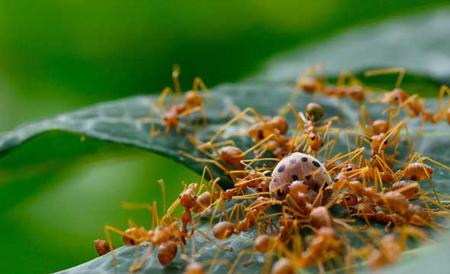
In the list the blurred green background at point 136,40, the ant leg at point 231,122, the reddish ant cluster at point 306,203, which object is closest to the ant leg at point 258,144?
the reddish ant cluster at point 306,203

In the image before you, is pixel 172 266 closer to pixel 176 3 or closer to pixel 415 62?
pixel 415 62

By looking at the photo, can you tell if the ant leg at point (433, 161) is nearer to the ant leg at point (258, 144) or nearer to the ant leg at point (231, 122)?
the ant leg at point (258, 144)

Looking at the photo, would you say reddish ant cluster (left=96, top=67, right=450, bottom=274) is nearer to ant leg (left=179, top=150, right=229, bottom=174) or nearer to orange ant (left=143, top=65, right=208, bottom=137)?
ant leg (left=179, top=150, right=229, bottom=174)

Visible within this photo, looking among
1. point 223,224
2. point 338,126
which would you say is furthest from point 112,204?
point 223,224

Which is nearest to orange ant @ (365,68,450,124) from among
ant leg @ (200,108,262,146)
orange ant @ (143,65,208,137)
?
ant leg @ (200,108,262,146)

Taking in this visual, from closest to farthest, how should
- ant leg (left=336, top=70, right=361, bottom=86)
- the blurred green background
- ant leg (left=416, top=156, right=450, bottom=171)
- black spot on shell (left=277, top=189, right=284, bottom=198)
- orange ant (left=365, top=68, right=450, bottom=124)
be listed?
black spot on shell (left=277, top=189, right=284, bottom=198)
ant leg (left=416, top=156, right=450, bottom=171)
orange ant (left=365, top=68, right=450, bottom=124)
ant leg (left=336, top=70, right=361, bottom=86)
the blurred green background

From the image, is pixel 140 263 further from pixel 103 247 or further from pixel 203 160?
pixel 203 160

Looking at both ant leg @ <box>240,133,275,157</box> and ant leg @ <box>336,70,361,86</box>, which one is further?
ant leg @ <box>336,70,361,86</box>

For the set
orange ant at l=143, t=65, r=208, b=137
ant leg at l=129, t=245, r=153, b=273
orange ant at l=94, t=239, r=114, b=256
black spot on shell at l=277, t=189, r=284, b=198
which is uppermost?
orange ant at l=143, t=65, r=208, b=137

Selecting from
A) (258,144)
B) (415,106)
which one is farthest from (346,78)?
(258,144)
